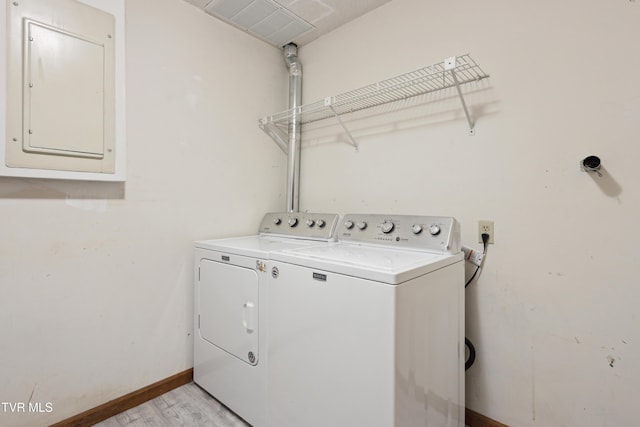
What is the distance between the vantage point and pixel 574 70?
4.32ft

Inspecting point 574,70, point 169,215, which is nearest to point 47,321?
point 169,215

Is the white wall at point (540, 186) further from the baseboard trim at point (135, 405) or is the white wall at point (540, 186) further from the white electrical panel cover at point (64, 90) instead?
the white electrical panel cover at point (64, 90)

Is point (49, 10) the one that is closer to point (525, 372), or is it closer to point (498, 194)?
point (498, 194)

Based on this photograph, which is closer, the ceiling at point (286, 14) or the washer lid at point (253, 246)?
the washer lid at point (253, 246)

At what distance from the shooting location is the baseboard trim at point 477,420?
1514 mm

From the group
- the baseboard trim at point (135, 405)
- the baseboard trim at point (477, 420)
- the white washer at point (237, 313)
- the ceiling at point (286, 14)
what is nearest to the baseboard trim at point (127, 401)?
the baseboard trim at point (135, 405)

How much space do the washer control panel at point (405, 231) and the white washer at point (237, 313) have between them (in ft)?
0.47

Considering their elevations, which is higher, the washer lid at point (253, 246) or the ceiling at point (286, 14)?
the ceiling at point (286, 14)

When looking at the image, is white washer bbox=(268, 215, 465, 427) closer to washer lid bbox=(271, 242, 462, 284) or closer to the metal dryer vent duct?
washer lid bbox=(271, 242, 462, 284)

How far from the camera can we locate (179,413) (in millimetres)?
1672

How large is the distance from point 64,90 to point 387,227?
5.43ft

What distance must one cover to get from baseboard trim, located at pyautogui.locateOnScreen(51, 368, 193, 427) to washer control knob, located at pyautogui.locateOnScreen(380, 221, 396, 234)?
1490 mm
